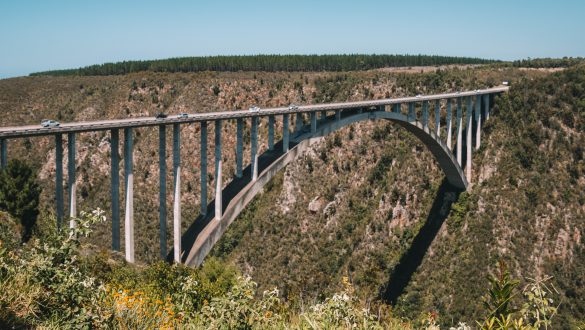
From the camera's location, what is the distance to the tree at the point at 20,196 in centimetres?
3728

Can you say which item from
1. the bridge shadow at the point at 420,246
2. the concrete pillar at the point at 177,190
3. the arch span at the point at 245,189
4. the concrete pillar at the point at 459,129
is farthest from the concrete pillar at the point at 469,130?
the concrete pillar at the point at 177,190

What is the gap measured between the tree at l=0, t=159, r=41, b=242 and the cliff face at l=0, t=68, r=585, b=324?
1974 centimetres

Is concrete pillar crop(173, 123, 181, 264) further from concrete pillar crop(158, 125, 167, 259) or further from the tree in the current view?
the tree

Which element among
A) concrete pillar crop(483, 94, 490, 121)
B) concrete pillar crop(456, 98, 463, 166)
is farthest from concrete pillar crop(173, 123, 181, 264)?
concrete pillar crop(483, 94, 490, 121)

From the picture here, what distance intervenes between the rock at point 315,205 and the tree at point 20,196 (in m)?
34.2

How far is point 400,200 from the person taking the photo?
62.4 meters

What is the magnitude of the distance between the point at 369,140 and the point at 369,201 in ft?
31.6

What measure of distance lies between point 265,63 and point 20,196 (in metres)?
78.8

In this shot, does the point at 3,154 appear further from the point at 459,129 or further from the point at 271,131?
the point at 459,129

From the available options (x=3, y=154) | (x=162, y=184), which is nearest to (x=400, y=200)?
(x=162, y=184)

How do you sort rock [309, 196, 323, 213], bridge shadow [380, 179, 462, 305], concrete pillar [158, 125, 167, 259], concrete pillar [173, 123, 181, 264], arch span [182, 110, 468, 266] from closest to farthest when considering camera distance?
concrete pillar [158, 125, 167, 259]
concrete pillar [173, 123, 181, 264]
arch span [182, 110, 468, 266]
bridge shadow [380, 179, 462, 305]
rock [309, 196, 323, 213]

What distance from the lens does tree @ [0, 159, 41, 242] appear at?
122ft

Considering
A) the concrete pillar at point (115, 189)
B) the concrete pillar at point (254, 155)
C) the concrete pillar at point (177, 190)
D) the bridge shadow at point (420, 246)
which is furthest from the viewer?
the bridge shadow at point (420, 246)

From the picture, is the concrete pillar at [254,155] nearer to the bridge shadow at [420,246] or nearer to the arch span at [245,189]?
the arch span at [245,189]
